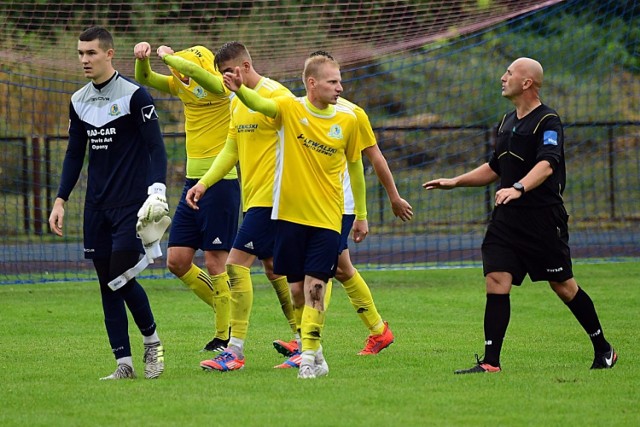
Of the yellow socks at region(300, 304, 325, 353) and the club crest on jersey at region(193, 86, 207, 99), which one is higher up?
the club crest on jersey at region(193, 86, 207, 99)

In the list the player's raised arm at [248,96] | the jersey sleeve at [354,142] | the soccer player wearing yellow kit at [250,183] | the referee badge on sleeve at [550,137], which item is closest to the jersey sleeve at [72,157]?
the soccer player wearing yellow kit at [250,183]

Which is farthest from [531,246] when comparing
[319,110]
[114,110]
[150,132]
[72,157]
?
[72,157]

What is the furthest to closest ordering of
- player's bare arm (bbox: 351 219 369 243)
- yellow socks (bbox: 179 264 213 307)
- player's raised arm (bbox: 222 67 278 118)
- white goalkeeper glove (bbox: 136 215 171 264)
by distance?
yellow socks (bbox: 179 264 213 307) < player's bare arm (bbox: 351 219 369 243) < white goalkeeper glove (bbox: 136 215 171 264) < player's raised arm (bbox: 222 67 278 118)

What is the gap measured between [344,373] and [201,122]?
2.64 meters

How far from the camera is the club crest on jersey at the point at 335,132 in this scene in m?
7.14

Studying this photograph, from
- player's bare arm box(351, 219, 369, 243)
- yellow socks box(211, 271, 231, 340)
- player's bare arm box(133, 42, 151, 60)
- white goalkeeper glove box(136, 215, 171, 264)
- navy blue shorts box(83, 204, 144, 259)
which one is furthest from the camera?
yellow socks box(211, 271, 231, 340)

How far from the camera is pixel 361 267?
16.0 m

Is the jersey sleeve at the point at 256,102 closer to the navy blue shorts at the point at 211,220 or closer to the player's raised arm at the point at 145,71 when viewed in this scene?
the player's raised arm at the point at 145,71

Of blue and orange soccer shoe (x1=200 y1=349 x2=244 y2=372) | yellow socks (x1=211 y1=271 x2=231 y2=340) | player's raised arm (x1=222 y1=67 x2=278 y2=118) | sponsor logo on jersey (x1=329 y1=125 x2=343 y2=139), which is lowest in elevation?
blue and orange soccer shoe (x1=200 y1=349 x2=244 y2=372)

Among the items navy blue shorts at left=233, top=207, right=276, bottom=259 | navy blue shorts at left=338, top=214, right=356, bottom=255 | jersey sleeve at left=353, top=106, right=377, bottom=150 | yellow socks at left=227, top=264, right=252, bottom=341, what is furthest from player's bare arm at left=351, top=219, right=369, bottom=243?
yellow socks at left=227, top=264, right=252, bottom=341

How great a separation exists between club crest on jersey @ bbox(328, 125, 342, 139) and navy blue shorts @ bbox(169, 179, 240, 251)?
6.47 feet

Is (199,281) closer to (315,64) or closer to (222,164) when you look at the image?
(222,164)

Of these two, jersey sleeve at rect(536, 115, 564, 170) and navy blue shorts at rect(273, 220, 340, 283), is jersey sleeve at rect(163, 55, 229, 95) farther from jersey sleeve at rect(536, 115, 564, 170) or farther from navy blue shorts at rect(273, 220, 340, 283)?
jersey sleeve at rect(536, 115, 564, 170)

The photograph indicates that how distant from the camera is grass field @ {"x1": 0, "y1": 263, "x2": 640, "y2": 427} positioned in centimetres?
586
